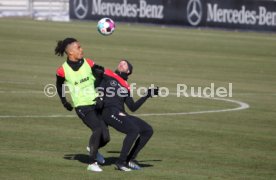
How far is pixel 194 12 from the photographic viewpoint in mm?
61906

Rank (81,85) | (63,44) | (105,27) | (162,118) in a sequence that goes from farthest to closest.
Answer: (162,118) → (105,27) → (63,44) → (81,85)

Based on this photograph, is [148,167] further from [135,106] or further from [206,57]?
[206,57]

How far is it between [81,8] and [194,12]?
11.2 meters

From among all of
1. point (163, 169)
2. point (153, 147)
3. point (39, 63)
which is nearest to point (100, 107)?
point (163, 169)

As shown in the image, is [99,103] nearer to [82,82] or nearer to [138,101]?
[82,82]

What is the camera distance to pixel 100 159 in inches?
636

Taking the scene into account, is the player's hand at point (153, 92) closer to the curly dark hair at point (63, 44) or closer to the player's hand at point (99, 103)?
the player's hand at point (99, 103)

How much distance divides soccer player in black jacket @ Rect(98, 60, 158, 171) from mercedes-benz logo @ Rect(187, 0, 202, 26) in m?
45.6

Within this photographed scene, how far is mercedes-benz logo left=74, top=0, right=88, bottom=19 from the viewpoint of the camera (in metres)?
68.6

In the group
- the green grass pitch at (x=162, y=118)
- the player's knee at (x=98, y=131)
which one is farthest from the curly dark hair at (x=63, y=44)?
the green grass pitch at (x=162, y=118)

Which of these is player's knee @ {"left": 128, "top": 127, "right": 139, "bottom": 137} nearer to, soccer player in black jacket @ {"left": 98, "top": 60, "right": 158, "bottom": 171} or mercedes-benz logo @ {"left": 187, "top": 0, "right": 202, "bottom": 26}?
soccer player in black jacket @ {"left": 98, "top": 60, "right": 158, "bottom": 171}

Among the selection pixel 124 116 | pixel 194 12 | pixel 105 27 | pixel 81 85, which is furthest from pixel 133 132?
pixel 194 12

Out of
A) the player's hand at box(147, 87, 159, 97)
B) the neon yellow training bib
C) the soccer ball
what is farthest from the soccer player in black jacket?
the soccer ball

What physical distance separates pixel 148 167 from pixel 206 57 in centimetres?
2879
